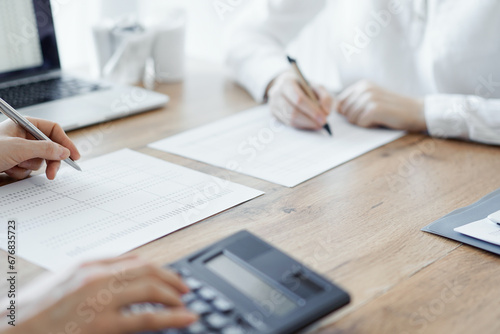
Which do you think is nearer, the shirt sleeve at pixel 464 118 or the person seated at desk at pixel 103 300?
the person seated at desk at pixel 103 300

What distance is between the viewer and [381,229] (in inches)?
28.9

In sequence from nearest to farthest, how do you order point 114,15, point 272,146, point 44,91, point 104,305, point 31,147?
point 104,305 < point 31,147 < point 272,146 < point 44,91 < point 114,15

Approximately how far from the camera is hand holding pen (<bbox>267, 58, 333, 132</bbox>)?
1.08 metres

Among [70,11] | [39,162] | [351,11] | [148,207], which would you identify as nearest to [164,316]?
[148,207]

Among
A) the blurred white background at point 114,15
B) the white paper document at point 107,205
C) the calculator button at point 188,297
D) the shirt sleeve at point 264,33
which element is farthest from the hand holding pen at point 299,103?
the blurred white background at point 114,15

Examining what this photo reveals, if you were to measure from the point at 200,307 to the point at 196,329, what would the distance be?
1.1 inches

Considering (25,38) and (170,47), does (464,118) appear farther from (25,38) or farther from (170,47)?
(25,38)

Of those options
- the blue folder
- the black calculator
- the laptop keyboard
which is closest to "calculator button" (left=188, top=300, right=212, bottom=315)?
the black calculator

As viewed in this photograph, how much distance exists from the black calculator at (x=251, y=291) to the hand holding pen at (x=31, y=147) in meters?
0.35

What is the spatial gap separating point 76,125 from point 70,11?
0.98 meters

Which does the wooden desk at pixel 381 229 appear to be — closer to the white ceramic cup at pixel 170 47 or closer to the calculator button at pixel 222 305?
the calculator button at pixel 222 305

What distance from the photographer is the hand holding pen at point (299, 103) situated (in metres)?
1.08

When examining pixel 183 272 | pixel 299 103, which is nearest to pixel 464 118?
pixel 299 103

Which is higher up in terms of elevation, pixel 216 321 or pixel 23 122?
pixel 23 122
